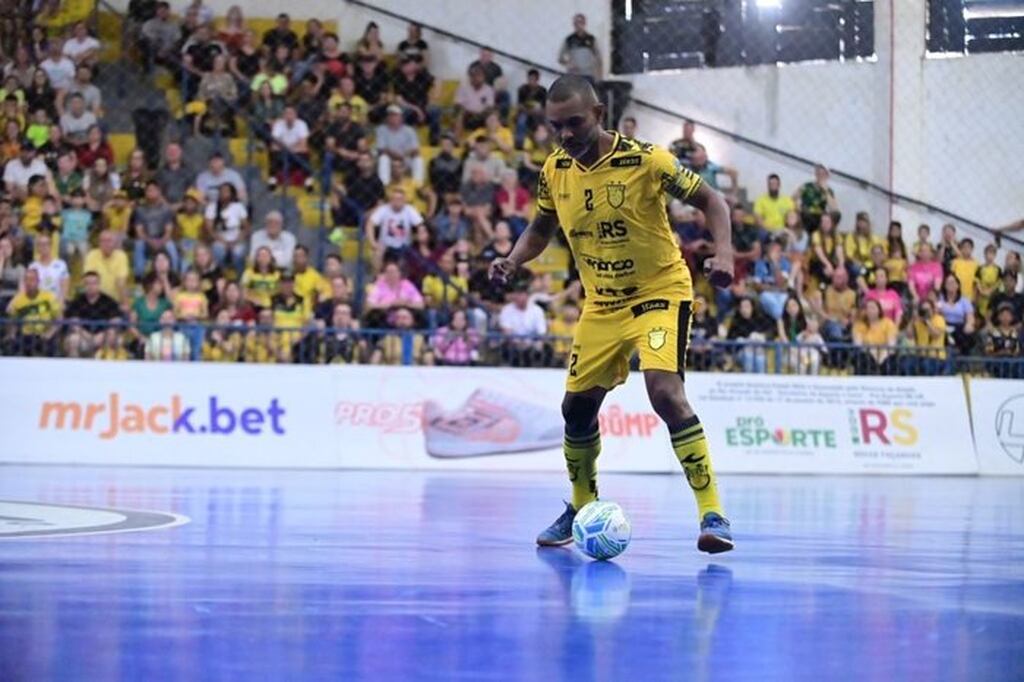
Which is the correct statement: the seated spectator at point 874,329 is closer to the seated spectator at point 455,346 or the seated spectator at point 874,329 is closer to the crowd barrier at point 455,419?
the crowd barrier at point 455,419

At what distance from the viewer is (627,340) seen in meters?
8.51

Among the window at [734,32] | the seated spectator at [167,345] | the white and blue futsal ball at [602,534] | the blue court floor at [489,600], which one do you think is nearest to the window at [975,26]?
the window at [734,32]

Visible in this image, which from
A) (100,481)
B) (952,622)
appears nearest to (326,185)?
(100,481)

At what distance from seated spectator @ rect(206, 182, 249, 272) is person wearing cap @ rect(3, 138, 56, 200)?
1948 millimetres

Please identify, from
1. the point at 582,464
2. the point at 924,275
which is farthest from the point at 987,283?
the point at 582,464

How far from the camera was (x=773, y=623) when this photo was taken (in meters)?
5.79

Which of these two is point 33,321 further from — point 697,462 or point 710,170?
point 697,462

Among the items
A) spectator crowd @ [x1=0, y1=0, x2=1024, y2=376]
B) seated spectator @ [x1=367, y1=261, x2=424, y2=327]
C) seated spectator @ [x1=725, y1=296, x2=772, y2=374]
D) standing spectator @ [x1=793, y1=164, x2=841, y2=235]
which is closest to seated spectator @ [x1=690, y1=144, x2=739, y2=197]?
spectator crowd @ [x1=0, y1=0, x2=1024, y2=376]

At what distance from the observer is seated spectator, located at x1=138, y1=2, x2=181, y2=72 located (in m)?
24.4

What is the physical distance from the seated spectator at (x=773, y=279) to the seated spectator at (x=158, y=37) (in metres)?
8.61

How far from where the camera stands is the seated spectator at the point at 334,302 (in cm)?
1994

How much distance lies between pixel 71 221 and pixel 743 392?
825cm

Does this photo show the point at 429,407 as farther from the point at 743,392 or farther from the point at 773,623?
the point at 773,623

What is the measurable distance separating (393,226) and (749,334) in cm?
464
